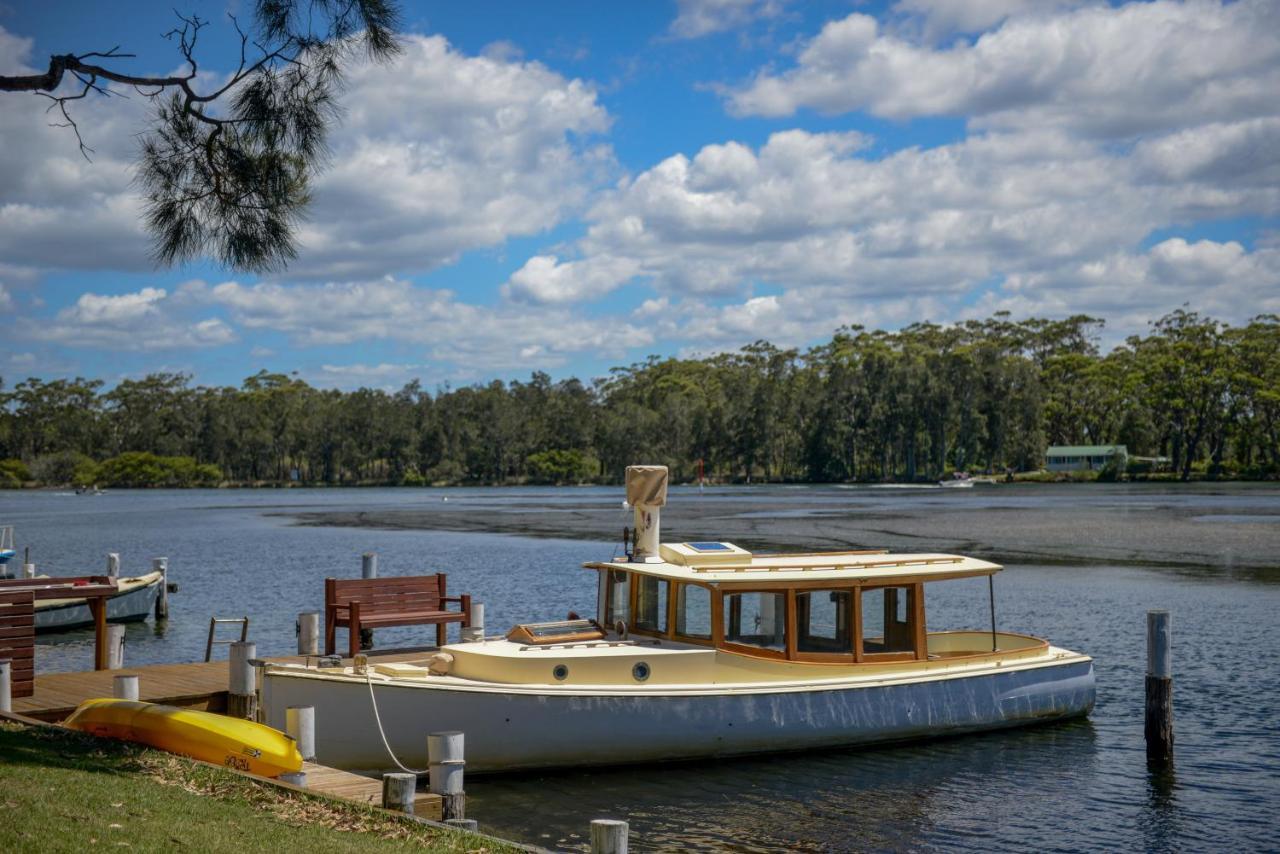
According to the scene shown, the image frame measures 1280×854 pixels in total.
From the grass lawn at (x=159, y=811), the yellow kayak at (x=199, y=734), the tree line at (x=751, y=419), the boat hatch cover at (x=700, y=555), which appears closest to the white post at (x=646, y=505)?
the boat hatch cover at (x=700, y=555)

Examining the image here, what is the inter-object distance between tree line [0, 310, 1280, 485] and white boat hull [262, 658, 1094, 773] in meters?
119

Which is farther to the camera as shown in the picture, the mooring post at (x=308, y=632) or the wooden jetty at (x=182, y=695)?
the mooring post at (x=308, y=632)

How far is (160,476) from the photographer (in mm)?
164125

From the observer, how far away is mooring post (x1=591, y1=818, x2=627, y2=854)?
8.37 meters

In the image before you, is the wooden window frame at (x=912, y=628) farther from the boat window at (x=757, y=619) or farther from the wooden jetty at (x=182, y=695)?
the wooden jetty at (x=182, y=695)

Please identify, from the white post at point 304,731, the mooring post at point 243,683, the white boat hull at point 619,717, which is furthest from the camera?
the mooring post at point 243,683

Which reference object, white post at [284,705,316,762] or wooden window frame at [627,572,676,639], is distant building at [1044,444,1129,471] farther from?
white post at [284,705,316,762]

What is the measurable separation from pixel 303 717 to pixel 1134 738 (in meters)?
11.2

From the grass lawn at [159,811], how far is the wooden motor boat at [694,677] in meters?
3.02

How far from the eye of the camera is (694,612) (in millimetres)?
14820

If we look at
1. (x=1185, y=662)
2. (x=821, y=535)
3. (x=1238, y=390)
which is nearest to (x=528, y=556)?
(x=821, y=535)

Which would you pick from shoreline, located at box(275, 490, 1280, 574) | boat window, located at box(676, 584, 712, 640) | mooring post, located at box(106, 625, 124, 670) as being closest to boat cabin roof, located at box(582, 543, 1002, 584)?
boat window, located at box(676, 584, 712, 640)

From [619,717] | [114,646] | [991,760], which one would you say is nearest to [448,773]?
[619,717]

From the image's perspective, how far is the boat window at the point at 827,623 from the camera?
15172 mm
